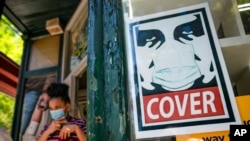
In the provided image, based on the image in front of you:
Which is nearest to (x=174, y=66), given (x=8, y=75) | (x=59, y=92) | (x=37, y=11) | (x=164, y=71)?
(x=164, y=71)

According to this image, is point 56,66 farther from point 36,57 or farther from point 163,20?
point 163,20

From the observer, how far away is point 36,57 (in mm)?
3523

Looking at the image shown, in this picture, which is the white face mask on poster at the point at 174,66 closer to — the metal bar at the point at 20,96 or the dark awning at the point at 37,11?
the dark awning at the point at 37,11

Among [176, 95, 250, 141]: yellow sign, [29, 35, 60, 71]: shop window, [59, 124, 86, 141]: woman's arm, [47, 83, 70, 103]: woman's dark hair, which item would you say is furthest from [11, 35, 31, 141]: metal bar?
[176, 95, 250, 141]: yellow sign

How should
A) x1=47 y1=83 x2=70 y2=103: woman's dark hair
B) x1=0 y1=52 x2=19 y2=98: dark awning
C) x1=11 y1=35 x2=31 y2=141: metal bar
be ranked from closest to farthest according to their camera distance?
x1=47 y1=83 x2=70 y2=103: woman's dark hair → x1=11 y1=35 x2=31 y2=141: metal bar → x1=0 y1=52 x2=19 y2=98: dark awning

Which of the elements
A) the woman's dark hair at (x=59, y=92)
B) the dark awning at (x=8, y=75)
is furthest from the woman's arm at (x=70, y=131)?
the dark awning at (x=8, y=75)

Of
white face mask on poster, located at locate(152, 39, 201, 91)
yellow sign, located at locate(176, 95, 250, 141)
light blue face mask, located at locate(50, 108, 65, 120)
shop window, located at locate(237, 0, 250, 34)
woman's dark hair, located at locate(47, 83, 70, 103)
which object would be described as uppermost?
shop window, located at locate(237, 0, 250, 34)

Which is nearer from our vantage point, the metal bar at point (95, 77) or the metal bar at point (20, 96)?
the metal bar at point (95, 77)

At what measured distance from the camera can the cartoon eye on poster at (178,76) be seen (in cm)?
87

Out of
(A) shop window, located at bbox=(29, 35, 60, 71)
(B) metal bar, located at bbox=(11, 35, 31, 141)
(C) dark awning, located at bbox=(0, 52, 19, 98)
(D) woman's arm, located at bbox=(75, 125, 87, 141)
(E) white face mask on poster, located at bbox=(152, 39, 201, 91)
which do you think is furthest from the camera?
(C) dark awning, located at bbox=(0, 52, 19, 98)

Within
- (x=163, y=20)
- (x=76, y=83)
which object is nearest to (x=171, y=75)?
(x=163, y=20)

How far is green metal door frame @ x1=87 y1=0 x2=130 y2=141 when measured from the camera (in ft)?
2.62

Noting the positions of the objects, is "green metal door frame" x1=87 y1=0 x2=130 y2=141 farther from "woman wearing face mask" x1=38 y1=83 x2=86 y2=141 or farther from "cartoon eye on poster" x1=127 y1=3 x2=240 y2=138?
"woman wearing face mask" x1=38 y1=83 x2=86 y2=141

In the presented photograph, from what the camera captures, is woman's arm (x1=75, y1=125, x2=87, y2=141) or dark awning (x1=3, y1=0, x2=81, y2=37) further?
dark awning (x1=3, y1=0, x2=81, y2=37)
